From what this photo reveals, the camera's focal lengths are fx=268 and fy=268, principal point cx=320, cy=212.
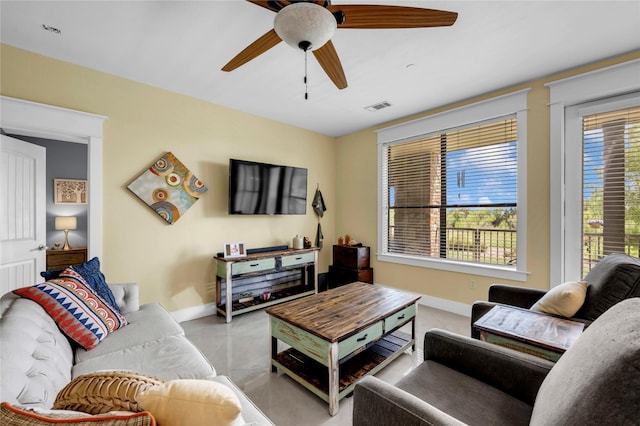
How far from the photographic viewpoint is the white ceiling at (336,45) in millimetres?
1837

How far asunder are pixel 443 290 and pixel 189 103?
3901 millimetres

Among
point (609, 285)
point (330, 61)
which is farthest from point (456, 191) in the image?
point (330, 61)

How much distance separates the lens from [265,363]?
223 centimetres

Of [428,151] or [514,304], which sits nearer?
[514,304]

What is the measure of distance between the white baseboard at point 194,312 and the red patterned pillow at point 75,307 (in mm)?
1370

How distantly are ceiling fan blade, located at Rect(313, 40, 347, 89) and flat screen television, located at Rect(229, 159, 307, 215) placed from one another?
177 centimetres

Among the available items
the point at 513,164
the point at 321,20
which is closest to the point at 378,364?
the point at 321,20

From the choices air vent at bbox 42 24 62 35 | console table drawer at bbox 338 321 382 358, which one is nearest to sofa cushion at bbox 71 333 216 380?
console table drawer at bbox 338 321 382 358

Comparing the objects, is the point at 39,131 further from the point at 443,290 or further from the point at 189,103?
the point at 443,290

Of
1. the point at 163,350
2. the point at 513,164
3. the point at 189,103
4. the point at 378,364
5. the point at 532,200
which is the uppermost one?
the point at 189,103

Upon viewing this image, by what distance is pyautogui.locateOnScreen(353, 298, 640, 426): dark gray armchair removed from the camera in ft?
1.99

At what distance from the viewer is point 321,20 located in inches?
52.1

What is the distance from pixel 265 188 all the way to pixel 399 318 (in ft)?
7.75

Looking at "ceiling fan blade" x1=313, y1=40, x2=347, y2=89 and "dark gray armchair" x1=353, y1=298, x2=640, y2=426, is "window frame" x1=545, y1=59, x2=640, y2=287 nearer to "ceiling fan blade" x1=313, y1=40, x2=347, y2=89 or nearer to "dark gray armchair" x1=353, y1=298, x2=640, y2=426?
"dark gray armchair" x1=353, y1=298, x2=640, y2=426
